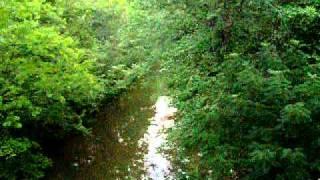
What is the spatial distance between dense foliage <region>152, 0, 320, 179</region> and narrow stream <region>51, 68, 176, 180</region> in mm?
3140

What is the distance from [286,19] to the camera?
38.0 feet

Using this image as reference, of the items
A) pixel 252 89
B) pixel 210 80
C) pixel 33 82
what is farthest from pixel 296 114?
pixel 33 82

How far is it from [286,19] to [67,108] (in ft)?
30.1

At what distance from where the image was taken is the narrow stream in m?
18.4

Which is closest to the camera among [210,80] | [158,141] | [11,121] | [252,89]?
[252,89]

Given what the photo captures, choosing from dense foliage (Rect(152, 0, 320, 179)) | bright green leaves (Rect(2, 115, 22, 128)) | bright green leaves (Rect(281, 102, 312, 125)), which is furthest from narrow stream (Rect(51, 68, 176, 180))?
bright green leaves (Rect(281, 102, 312, 125))

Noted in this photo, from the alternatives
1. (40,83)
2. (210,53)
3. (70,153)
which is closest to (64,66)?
(40,83)

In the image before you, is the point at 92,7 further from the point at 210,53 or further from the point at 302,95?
the point at 302,95

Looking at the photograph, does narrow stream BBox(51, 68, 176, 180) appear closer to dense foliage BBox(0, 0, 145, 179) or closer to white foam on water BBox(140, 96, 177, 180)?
white foam on water BBox(140, 96, 177, 180)

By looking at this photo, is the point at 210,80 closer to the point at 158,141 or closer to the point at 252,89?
the point at 252,89

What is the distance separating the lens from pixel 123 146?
2114 centimetres

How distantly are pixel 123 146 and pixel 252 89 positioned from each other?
1229 centimetres

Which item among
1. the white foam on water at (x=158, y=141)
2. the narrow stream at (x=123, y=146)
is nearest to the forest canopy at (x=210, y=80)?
the white foam on water at (x=158, y=141)

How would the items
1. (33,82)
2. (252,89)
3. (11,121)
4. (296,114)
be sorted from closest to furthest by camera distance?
(296,114) → (252,89) → (11,121) → (33,82)
